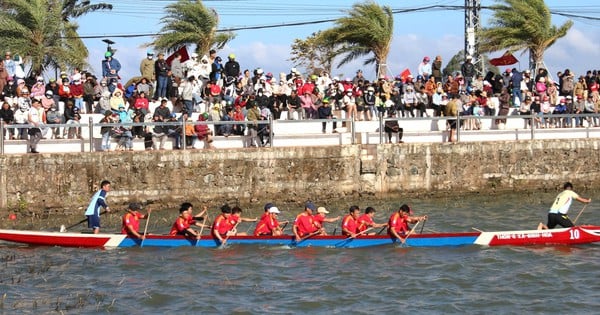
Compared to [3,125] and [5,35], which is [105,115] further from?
[5,35]

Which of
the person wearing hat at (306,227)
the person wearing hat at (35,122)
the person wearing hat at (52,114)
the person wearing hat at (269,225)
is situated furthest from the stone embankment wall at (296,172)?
the person wearing hat at (306,227)

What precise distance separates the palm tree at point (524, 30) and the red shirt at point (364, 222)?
16596 mm

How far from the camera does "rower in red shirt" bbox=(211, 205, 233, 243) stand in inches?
943

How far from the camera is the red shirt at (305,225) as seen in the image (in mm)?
24078

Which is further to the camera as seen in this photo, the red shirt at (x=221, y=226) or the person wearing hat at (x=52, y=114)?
the person wearing hat at (x=52, y=114)

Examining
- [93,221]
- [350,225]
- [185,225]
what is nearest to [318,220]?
[350,225]

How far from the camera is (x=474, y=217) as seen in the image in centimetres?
2848

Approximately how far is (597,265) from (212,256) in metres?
8.38

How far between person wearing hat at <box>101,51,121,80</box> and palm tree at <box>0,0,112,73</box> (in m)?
4.07

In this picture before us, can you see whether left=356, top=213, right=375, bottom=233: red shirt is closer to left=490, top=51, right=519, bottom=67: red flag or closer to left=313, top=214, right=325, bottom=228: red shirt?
left=313, top=214, right=325, bottom=228: red shirt

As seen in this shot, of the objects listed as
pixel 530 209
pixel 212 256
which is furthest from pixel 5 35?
pixel 530 209

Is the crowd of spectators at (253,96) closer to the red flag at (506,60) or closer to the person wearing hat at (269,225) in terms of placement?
the red flag at (506,60)

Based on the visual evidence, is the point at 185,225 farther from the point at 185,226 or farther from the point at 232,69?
the point at 232,69

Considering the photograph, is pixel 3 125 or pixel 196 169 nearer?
pixel 3 125
